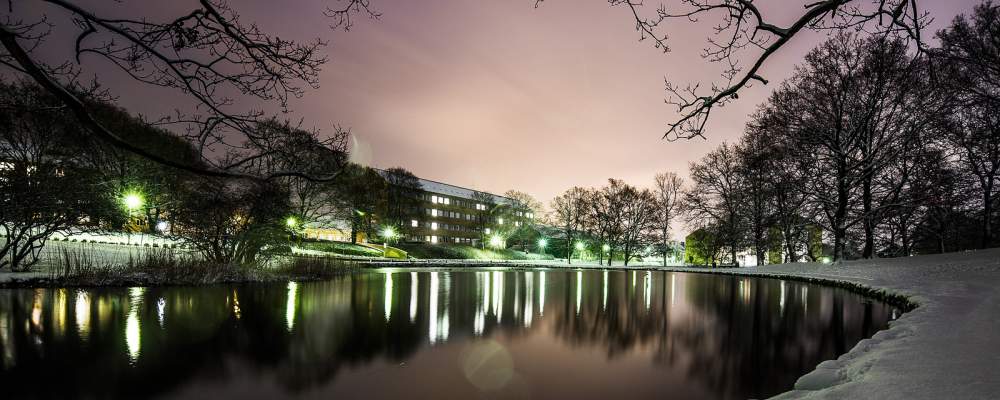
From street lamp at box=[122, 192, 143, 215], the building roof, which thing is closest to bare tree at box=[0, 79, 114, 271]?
street lamp at box=[122, 192, 143, 215]

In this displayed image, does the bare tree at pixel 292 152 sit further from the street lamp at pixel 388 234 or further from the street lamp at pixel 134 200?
the street lamp at pixel 388 234

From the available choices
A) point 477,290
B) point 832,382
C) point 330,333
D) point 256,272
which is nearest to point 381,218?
point 256,272

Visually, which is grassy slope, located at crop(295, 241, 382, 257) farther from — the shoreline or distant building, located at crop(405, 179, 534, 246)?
distant building, located at crop(405, 179, 534, 246)

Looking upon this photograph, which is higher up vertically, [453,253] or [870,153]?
[870,153]

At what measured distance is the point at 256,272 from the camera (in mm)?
19969

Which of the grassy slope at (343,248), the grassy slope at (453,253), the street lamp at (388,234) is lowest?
the grassy slope at (453,253)

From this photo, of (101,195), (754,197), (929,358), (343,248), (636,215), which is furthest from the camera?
(636,215)

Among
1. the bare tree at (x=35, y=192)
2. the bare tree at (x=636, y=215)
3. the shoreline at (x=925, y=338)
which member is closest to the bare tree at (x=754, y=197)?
the shoreline at (x=925, y=338)

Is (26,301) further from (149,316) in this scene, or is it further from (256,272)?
(256,272)

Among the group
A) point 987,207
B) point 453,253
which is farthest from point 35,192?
point 453,253

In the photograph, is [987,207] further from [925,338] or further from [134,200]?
[134,200]

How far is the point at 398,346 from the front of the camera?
7875 mm

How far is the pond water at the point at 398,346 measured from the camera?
5.69 m

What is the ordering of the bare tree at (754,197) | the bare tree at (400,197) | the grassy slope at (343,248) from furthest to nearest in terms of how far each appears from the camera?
the bare tree at (400,197)
the grassy slope at (343,248)
the bare tree at (754,197)
